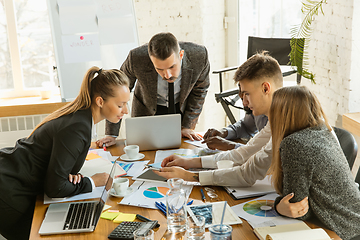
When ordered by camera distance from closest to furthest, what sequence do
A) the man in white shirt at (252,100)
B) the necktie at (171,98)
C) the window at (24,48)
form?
1. the man in white shirt at (252,100)
2. the necktie at (171,98)
3. the window at (24,48)

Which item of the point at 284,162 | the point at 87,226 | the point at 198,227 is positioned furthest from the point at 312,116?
the point at 87,226

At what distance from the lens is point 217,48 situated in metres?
4.03

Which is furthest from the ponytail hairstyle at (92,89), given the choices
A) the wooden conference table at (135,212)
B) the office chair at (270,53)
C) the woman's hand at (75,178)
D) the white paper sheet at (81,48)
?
the office chair at (270,53)

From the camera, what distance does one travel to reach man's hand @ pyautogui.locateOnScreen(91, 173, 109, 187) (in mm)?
1502

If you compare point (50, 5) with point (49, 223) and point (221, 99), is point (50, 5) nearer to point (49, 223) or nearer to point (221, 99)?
point (221, 99)

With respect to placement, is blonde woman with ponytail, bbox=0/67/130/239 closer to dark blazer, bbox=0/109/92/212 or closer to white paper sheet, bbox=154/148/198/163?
dark blazer, bbox=0/109/92/212

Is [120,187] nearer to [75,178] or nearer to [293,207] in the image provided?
[75,178]

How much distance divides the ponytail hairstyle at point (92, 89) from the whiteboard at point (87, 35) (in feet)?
5.07

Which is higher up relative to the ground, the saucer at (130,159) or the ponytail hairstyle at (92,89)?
the ponytail hairstyle at (92,89)

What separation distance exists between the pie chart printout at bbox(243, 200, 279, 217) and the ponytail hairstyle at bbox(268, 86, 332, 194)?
0.07 m

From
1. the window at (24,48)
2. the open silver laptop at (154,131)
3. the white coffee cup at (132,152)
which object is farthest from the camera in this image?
the window at (24,48)

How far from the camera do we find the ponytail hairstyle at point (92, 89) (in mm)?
1552

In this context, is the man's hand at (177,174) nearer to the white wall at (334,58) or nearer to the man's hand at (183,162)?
the man's hand at (183,162)

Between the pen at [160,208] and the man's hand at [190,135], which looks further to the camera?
the man's hand at [190,135]
